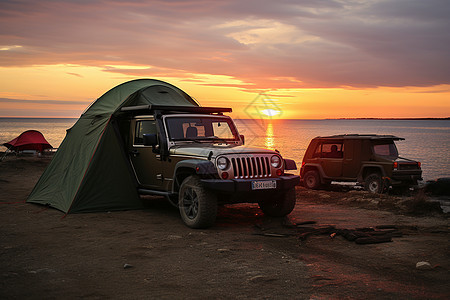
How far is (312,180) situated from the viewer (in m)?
16.8

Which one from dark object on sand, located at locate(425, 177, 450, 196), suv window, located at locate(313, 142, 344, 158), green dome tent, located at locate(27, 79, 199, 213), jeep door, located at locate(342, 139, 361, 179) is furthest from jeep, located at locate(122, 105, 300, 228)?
dark object on sand, located at locate(425, 177, 450, 196)

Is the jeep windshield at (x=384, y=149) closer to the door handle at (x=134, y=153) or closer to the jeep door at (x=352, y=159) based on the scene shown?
the jeep door at (x=352, y=159)

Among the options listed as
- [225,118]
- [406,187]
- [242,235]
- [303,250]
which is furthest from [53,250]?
[406,187]

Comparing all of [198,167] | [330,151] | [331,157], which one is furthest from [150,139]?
[330,151]

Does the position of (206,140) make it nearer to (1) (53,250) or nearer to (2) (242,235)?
(2) (242,235)

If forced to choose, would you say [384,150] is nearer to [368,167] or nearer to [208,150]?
[368,167]

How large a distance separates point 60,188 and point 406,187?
10642 millimetres

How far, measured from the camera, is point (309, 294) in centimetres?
512

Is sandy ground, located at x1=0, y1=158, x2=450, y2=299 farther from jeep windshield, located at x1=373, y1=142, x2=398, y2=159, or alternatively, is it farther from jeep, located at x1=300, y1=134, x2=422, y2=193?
jeep windshield, located at x1=373, y1=142, x2=398, y2=159

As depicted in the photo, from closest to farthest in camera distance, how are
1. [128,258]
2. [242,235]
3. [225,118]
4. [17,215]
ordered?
[128,258] → [242,235] → [17,215] → [225,118]

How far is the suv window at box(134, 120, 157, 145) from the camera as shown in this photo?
34.3ft

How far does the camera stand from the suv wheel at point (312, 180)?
16.7 m

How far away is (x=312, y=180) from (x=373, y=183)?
8.09ft

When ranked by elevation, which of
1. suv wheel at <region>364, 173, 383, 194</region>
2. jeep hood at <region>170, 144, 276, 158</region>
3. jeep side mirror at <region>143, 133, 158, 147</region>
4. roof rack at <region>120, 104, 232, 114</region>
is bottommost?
suv wheel at <region>364, 173, 383, 194</region>
